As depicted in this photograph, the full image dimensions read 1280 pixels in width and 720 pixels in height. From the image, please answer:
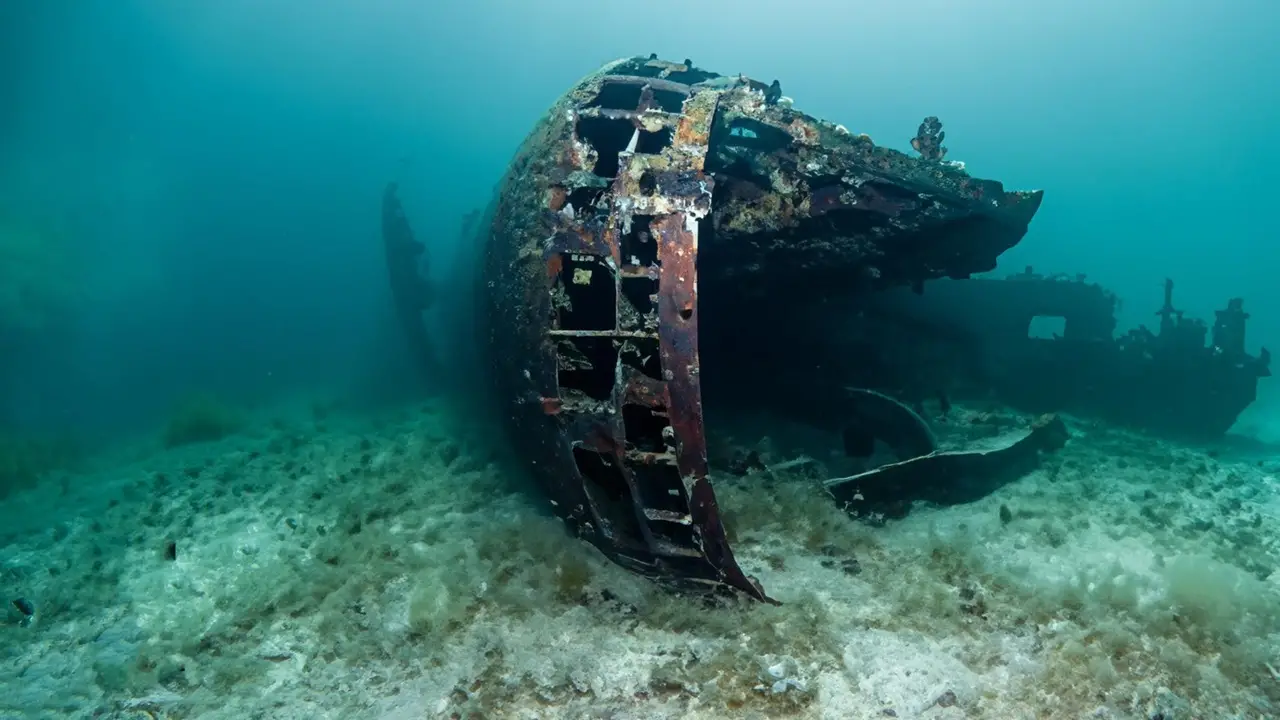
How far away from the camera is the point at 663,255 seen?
4242mm

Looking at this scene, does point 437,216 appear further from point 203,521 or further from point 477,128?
point 203,521

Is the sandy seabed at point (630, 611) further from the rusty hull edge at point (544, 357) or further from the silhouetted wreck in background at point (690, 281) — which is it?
the silhouetted wreck in background at point (690, 281)

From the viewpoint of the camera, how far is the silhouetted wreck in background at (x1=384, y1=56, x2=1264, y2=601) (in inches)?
167

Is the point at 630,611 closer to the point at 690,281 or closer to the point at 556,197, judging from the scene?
the point at 690,281

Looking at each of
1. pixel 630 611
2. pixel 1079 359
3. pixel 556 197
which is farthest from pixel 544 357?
pixel 1079 359

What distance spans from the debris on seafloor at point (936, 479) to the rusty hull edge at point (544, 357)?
190 centimetres

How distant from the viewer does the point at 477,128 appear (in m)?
138

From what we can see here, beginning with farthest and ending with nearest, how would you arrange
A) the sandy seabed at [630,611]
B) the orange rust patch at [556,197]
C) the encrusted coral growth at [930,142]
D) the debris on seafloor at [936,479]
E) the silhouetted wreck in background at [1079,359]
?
the silhouetted wreck in background at [1079,359] → the encrusted coral growth at [930,142] → the debris on seafloor at [936,479] → the orange rust patch at [556,197] → the sandy seabed at [630,611]

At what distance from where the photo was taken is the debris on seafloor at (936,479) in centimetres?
569

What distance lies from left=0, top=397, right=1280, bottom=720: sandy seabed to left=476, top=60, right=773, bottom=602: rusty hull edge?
25 centimetres

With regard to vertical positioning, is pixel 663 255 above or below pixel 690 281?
above

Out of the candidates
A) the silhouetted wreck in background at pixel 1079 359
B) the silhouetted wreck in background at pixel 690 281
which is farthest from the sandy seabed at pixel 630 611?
the silhouetted wreck in background at pixel 1079 359

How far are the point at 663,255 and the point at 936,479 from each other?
3833mm

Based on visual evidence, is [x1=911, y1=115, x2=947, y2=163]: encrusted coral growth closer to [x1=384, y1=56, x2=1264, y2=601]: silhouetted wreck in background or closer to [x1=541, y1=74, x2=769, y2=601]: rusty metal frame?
[x1=384, y1=56, x2=1264, y2=601]: silhouetted wreck in background
